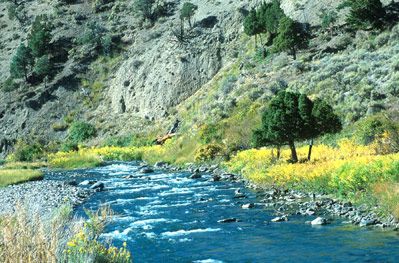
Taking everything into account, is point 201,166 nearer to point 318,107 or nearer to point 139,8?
point 318,107

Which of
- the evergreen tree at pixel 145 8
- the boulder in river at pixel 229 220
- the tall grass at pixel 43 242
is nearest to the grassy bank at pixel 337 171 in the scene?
the boulder in river at pixel 229 220

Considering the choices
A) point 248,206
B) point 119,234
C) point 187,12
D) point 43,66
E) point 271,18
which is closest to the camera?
point 119,234

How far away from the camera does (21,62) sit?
9862 cm

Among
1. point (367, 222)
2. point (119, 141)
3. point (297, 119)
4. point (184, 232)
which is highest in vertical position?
point (297, 119)

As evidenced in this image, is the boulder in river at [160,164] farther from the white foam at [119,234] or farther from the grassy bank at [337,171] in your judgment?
the white foam at [119,234]

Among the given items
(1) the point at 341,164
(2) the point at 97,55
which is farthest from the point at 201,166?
(2) the point at 97,55

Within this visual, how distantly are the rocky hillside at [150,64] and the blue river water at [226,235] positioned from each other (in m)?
27.7

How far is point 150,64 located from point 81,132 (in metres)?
17.5

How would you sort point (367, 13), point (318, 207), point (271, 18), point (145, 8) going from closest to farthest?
point (318, 207) < point (367, 13) < point (271, 18) < point (145, 8)

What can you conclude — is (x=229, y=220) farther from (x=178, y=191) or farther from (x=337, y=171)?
(x=178, y=191)

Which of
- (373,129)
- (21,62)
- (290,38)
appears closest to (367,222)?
(373,129)

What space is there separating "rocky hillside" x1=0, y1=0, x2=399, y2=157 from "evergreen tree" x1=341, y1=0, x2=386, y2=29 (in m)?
1.79

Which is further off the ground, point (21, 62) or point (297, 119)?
point (21, 62)

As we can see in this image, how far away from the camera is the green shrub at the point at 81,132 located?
8312 centimetres
